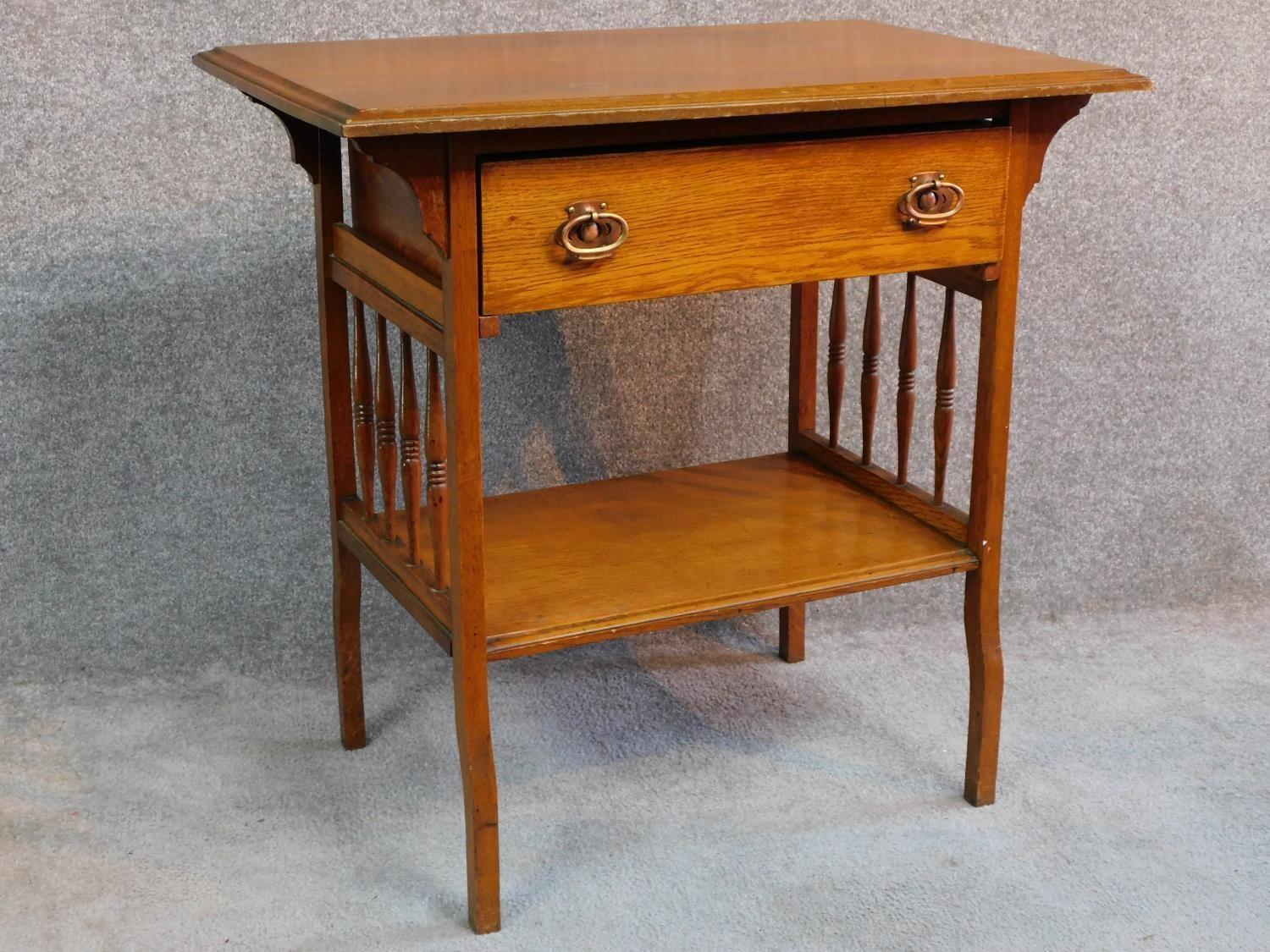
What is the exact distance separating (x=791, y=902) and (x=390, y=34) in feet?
4.14

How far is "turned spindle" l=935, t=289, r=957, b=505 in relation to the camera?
2.00 metres

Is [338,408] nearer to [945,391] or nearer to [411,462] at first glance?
[411,462]

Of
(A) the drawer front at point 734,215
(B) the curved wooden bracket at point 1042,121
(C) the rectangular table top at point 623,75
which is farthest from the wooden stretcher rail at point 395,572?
(B) the curved wooden bracket at point 1042,121

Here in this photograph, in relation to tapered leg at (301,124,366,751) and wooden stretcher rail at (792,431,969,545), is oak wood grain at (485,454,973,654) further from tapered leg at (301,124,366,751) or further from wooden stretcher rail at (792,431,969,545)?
tapered leg at (301,124,366,751)

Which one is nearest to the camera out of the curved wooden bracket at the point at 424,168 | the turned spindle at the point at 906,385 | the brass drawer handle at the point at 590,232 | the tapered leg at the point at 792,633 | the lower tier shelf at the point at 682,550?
the curved wooden bracket at the point at 424,168

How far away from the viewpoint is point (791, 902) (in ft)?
6.19

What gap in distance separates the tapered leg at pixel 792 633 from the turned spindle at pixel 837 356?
31 centimetres

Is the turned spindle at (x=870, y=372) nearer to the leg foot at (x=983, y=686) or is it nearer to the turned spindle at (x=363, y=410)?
the leg foot at (x=983, y=686)

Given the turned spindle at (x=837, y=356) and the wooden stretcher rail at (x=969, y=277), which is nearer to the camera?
the wooden stretcher rail at (x=969, y=277)

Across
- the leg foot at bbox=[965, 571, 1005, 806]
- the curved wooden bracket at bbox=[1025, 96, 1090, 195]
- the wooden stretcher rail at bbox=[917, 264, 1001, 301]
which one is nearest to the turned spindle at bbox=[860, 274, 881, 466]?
the wooden stretcher rail at bbox=[917, 264, 1001, 301]

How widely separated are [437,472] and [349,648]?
0.48 meters

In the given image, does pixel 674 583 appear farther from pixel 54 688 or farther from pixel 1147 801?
pixel 54 688

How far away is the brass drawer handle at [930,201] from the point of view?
5.87 feet

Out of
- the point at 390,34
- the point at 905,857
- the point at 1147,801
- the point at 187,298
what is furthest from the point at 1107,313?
the point at 187,298
